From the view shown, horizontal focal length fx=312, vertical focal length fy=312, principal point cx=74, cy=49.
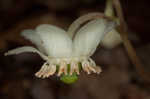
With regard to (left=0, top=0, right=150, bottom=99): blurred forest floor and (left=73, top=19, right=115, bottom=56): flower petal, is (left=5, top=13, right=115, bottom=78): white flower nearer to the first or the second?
(left=73, top=19, right=115, bottom=56): flower petal

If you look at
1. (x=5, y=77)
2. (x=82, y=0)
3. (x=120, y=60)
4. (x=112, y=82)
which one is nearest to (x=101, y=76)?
(x=112, y=82)

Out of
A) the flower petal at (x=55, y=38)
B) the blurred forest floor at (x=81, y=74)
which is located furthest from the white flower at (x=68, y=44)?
the blurred forest floor at (x=81, y=74)

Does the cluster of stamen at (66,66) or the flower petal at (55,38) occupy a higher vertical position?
the flower petal at (55,38)

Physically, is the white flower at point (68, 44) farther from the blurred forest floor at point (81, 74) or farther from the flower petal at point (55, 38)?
the blurred forest floor at point (81, 74)

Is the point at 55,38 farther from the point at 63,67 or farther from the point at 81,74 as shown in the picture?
the point at 81,74

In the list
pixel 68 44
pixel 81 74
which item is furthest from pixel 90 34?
pixel 81 74

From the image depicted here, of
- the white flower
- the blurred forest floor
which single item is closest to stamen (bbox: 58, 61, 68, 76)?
the white flower

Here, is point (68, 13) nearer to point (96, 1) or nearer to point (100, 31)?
point (96, 1)
